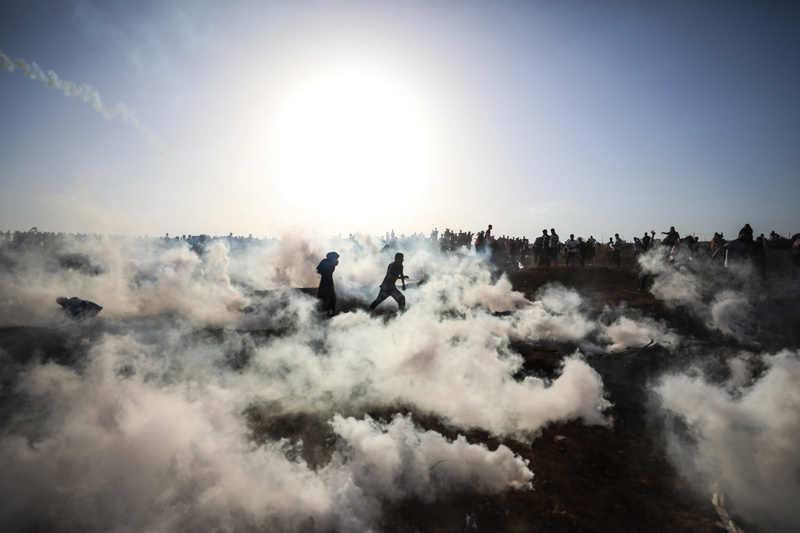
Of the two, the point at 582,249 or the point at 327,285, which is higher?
the point at 582,249

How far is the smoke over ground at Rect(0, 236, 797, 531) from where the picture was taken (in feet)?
9.40

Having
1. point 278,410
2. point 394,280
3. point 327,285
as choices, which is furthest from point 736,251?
point 278,410

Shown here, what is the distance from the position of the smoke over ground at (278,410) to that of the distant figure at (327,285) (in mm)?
656

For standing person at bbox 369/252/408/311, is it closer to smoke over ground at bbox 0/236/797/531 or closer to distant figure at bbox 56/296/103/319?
smoke over ground at bbox 0/236/797/531

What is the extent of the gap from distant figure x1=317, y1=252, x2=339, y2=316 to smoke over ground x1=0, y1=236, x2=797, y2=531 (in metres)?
0.66

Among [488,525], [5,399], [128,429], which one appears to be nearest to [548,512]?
[488,525]

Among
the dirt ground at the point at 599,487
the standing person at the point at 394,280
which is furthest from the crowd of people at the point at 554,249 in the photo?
the dirt ground at the point at 599,487

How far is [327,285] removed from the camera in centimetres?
937

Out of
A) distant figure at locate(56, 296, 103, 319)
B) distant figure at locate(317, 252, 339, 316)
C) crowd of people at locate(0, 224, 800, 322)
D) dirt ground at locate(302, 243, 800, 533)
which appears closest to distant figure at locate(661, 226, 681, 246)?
crowd of people at locate(0, 224, 800, 322)

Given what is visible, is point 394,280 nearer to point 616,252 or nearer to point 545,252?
point 545,252

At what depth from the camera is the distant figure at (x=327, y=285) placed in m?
9.27

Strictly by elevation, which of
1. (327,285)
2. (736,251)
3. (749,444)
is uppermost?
(736,251)

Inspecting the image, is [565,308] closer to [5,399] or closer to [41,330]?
[5,399]

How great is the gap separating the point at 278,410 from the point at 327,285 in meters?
5.11
